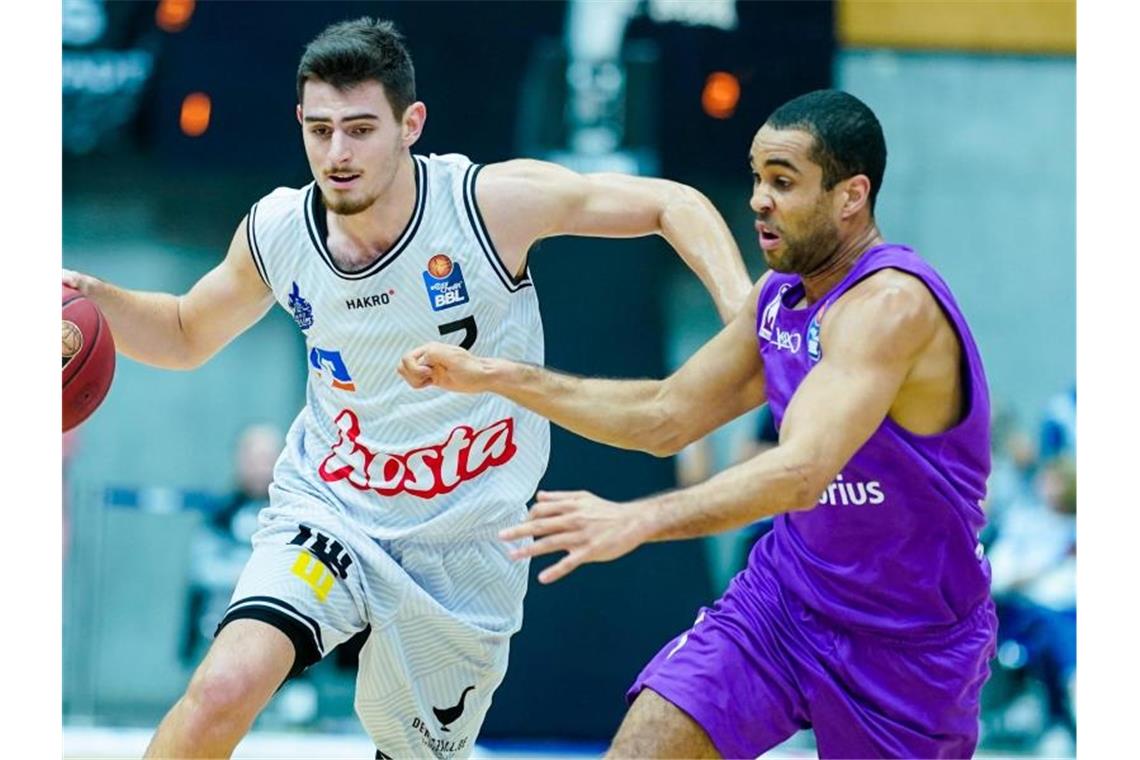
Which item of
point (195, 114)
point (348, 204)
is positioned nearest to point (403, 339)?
point (348, 204)

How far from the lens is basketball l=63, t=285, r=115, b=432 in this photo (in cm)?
534

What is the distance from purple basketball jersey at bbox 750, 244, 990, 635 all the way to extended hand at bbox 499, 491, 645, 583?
98 cm

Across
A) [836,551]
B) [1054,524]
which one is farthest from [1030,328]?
[836,551]

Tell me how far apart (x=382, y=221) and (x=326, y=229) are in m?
0.20

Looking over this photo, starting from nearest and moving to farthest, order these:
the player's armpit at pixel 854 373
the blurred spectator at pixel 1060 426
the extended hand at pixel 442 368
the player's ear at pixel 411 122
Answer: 1. the player's armpit at pixel 854 373
2. the extended hand at pixel 442 368
3. the player's ear at pixel 411 122
4. the blurred spectator at pixel 1060 426

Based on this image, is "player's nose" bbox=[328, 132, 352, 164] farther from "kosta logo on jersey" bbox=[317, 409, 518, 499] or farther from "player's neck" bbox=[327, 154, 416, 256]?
"kosta logo on jersey" bbox=[317, 409, 518, 499]

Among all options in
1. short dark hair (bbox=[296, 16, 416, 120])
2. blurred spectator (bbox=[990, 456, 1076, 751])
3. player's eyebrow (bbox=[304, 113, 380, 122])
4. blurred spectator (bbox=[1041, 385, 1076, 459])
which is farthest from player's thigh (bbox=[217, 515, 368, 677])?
blurred spectator (bbox=[1041, 385, 1076, 459])

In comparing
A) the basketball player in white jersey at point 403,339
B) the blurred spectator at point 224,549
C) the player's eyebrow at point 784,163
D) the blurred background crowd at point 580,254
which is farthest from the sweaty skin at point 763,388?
the blurred spectator at point 224,549

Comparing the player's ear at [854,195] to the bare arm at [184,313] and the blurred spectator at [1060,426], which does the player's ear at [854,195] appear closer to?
the bare arm at [184,313]

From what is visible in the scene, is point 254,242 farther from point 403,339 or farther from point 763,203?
point 763,203

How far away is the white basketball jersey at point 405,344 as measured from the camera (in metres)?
5.23

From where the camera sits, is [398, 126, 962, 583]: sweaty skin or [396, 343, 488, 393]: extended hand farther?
[396, 343, 488, 393]: extended hand

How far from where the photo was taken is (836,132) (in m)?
A: 4.50

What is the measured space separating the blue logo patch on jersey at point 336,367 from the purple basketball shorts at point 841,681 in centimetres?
144
